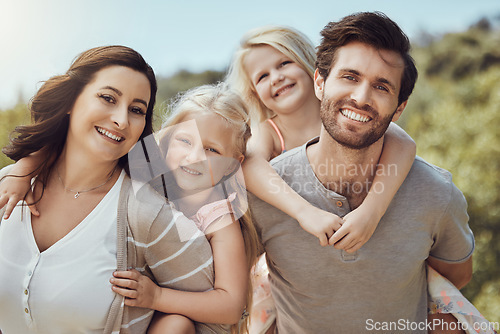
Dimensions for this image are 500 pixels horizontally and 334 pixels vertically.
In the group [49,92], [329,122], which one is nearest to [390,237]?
[329,122]

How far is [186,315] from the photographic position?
5.85 feet

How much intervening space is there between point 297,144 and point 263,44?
0.65 m

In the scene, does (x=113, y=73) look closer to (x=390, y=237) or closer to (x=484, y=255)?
(x=390, y=237)

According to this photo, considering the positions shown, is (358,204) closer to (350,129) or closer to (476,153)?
(350,129)

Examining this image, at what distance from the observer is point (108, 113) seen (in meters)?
1.79

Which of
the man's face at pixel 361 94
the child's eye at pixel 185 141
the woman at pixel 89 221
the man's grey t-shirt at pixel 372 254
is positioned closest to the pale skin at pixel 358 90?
the man's face at pixel 361 94

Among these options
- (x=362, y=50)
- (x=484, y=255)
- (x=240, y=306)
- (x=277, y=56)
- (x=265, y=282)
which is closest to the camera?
(x=240, y=306)

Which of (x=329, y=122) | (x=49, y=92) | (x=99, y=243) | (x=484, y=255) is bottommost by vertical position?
(x=484, y=255)

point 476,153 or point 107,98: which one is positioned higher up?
point 107,98

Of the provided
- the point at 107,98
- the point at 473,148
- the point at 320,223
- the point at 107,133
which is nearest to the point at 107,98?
the point at 107,98

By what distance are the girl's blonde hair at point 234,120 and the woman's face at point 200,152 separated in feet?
0.13

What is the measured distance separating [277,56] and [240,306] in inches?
60.6

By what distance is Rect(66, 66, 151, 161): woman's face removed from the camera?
1.79 meters

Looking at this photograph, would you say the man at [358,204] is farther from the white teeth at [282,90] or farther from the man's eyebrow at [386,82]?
the white teeth at [282,90]
